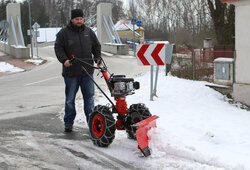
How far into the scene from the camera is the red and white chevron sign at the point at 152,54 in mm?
7832

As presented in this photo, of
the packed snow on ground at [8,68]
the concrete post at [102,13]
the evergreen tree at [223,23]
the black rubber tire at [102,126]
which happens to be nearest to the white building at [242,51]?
the black rubber tire at [102,126]

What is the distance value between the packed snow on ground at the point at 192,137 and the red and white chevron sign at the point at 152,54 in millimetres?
953

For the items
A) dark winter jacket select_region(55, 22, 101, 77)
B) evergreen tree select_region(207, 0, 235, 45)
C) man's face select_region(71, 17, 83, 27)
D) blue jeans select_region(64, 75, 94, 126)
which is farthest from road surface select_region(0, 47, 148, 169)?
evergreen tree select_region(207, 0, 235, 45)

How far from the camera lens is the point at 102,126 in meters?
4.91

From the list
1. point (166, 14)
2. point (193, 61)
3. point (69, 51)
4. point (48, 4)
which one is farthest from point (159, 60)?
point (48, 4)

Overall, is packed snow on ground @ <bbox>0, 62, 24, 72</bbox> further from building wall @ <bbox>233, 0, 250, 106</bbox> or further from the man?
the man

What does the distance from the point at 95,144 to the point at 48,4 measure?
103710mm

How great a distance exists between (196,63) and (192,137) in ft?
24.5

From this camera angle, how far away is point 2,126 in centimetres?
650

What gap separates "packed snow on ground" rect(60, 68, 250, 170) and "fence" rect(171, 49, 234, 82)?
8.70 ft

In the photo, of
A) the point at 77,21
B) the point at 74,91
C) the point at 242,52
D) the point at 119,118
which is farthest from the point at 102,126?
the point at 242,52

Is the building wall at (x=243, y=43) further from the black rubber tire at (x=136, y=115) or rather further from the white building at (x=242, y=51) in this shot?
the black rubber tire at (x=136, y=115)

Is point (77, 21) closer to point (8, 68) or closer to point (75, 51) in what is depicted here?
point (75, 51)

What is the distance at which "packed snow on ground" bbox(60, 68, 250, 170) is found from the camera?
14.0 feet
